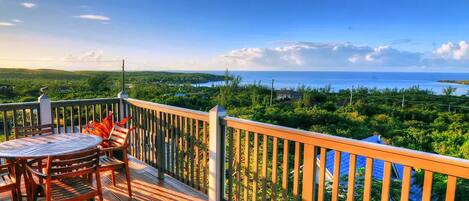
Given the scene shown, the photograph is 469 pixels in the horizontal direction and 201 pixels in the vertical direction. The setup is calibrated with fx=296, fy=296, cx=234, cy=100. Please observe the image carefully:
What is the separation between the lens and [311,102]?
21.2 metres

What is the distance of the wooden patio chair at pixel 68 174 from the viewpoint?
2.12 meters

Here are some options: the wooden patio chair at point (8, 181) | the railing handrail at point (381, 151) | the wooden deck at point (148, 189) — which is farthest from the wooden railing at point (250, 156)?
the wooden patio chair at point (8, 181)

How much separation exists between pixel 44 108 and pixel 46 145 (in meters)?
1.35

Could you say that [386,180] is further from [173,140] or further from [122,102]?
[122,102]

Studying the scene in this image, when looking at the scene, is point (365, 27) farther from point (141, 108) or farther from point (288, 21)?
point (141, 108)

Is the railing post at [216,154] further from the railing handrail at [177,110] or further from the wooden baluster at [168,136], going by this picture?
the wooden baluster at [168,136]

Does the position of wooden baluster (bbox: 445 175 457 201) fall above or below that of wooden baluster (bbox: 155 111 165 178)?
above

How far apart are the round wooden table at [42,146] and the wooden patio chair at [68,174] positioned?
0.10 meters

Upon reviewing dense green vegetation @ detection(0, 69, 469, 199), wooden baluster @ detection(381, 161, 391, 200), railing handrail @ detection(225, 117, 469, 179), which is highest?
railing handrail @ detection(225, 117, 469, 179)

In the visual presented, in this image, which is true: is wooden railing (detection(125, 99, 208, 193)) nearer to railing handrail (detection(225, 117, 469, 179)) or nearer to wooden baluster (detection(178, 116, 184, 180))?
wooden baluster (detection(178, 116, 184, 180))

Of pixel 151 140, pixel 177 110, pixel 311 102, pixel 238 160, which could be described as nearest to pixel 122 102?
pixel 151 140

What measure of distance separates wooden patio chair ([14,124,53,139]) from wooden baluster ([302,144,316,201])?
9.38 ft

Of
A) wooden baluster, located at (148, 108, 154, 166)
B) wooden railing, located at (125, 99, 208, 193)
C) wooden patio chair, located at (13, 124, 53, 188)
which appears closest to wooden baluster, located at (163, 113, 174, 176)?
wooden railing, located at (125, 99, 208, 193)

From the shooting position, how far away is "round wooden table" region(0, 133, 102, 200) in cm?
233
